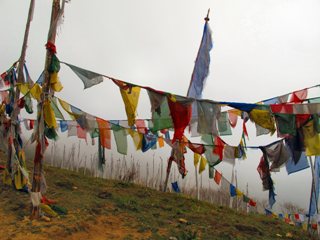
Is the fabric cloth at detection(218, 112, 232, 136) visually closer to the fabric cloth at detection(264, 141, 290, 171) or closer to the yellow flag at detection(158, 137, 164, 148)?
the fabric cloth at detection(264, 141, 290, 171)

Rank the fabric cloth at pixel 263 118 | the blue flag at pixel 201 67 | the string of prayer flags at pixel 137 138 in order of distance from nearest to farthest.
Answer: the fabric cloth at pixel 263 118
the string of prayer flags at pixel 137 138
the blue flag at pixel 201 67

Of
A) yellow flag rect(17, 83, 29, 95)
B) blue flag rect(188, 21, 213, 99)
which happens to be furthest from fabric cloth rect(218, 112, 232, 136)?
yellow flag rect(17, 83, 29, 95)

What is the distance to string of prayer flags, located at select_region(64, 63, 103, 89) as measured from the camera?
9.17 meters

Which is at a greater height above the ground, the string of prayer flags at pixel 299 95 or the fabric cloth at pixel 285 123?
the string of prayer flags at pixel 299 95

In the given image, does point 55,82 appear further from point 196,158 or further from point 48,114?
point 196,158

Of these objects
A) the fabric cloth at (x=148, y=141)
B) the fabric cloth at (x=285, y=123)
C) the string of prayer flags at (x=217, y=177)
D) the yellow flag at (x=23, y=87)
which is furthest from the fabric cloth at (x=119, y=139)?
the string of prayer flags at (x=217, y=177)

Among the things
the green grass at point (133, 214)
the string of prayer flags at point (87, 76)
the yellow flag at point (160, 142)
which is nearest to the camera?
the string of prayer flags at point (87, 76)

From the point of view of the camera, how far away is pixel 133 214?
11.1 metres

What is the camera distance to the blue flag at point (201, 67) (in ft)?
51.2

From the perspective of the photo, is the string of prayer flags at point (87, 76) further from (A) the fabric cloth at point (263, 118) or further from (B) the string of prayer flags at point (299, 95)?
(B) the string of prayer flags at point (299, 95)

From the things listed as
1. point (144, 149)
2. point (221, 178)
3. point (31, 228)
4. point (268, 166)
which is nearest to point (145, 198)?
point (144, 149)

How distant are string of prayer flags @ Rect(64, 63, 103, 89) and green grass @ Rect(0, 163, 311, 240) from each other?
11.9 feet

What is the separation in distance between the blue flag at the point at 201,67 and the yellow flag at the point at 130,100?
6.72m

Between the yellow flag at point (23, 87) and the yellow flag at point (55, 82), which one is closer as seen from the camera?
the yellow flag at point (55, 82)
